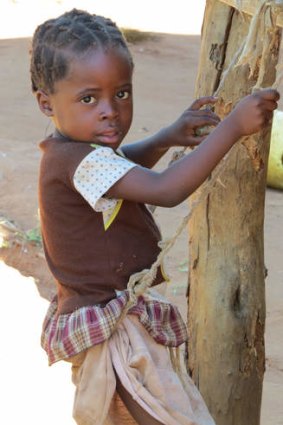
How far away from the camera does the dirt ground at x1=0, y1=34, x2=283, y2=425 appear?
4672mm

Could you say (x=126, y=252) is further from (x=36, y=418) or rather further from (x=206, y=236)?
(x=36, y=418)

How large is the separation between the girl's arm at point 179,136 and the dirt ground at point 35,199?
1.60 meters

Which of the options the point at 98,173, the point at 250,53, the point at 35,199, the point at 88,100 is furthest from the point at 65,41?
the point at 35,199

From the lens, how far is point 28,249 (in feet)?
18.6

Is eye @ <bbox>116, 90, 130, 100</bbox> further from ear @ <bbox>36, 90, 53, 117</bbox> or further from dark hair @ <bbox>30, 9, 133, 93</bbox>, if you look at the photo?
ear @ <bbox>36, 90, 53, 117</bbox>

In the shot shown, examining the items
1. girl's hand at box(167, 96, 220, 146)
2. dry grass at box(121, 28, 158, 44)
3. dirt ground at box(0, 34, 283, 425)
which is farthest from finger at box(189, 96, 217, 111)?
dry grass at box(121, 28, 158, 44)

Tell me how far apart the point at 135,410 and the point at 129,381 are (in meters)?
0.08

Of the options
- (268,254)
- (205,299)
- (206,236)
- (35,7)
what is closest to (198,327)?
(205,299)

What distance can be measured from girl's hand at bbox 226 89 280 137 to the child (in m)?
0.14

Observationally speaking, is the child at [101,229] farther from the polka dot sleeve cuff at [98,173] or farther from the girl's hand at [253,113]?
the girl's hand at [253,113]

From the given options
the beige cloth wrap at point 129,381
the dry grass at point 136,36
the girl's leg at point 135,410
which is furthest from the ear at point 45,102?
the dry grass at point 136,36

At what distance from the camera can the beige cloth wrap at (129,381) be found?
2.35 metres

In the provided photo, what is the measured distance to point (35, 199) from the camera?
6309mm

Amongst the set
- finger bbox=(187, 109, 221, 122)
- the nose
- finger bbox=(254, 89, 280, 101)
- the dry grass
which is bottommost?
the dry grass
